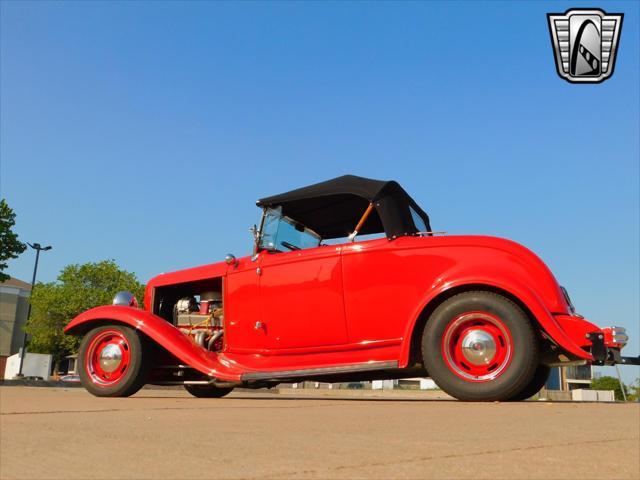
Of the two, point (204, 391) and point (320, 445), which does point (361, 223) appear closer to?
point (204, 391)

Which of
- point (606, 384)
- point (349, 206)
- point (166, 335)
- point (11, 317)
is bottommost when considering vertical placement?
point (166, 335)

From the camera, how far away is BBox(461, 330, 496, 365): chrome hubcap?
4.49m

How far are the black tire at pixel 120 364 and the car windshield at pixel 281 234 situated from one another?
1.64 m

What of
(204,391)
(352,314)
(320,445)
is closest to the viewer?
(320,445)

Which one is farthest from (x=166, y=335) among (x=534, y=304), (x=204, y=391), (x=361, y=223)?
(x=534, y=304)

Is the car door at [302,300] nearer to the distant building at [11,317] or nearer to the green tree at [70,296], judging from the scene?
the green tree at [70,296]

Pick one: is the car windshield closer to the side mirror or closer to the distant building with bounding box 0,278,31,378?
the side mirror

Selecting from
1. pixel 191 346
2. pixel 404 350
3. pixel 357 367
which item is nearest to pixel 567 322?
pixel 404 350

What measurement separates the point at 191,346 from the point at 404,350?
234 centimetres

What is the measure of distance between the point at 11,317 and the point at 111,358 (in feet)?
196

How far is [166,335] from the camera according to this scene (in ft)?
19.5

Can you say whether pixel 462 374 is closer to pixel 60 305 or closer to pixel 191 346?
pixel 191 346

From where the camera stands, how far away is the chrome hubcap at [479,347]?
177 inches

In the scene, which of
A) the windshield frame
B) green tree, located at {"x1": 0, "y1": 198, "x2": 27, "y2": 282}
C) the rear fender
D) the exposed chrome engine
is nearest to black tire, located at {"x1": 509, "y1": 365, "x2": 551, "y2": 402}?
the rear fender
